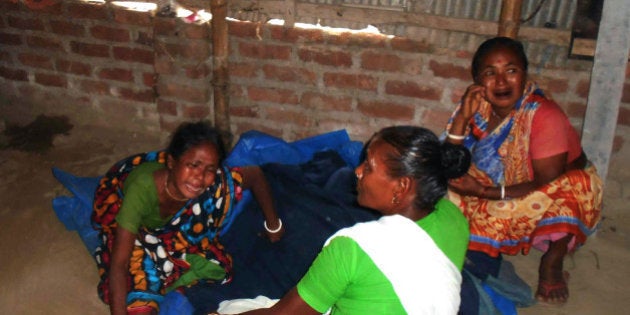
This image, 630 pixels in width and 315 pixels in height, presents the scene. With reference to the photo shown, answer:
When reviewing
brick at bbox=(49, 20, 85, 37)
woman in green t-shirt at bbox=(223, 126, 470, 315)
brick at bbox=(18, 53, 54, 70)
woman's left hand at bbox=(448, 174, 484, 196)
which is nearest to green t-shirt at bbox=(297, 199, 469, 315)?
woman in green t-shirt at bbox=(223, 126, 470, 315)

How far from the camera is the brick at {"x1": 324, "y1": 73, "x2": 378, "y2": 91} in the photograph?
3.61 m

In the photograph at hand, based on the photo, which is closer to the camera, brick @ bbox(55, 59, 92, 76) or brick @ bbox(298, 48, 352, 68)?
brick @ bbox(298, 48, 352, 68)

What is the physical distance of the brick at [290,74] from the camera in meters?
3.69

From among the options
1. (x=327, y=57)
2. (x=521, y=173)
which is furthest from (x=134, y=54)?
→ (x=521, y=173)

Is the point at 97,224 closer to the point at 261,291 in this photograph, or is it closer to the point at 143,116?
the point at 261,291

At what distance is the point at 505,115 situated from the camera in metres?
2.92

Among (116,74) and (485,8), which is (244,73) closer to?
(116,74)

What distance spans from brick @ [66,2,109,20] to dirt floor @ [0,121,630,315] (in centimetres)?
94

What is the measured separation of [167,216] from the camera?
273 cm

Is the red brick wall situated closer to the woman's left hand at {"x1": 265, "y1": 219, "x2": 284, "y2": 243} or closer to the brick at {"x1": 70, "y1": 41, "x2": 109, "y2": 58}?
the brick at {"x1": 70, "y1": 41, "x2": 109, "y2": 58}

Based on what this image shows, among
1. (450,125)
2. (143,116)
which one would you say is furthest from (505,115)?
(143,116)

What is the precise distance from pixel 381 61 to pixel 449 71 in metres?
0.41

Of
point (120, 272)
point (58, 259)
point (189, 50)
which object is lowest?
point (58, 259)

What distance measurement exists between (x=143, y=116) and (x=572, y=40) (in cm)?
286
